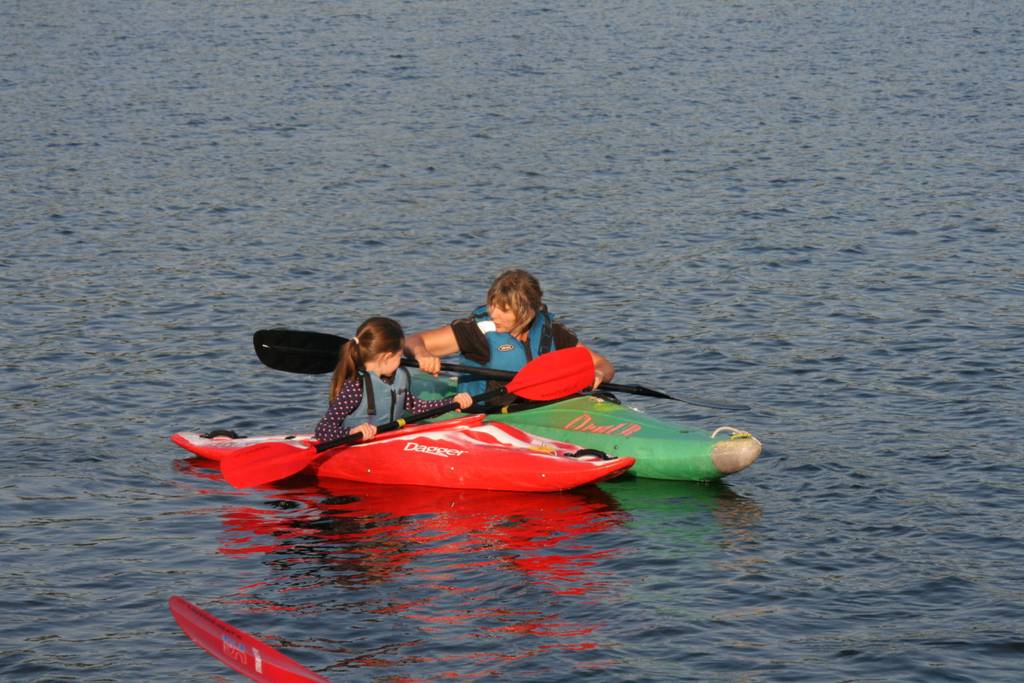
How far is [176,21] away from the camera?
37.3m

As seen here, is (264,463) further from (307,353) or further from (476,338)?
(476,338)

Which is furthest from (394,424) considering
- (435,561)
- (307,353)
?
(435,561)

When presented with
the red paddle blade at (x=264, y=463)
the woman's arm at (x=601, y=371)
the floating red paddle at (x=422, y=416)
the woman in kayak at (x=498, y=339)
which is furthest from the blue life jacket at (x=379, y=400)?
the woman's arm at (x=601, y=371)

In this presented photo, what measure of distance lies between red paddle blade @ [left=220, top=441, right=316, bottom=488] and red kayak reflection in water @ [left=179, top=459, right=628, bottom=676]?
0.26 m

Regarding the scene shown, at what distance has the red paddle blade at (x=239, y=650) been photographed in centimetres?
720

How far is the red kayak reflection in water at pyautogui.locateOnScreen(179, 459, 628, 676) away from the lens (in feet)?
28.2

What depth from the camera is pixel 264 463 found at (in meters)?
10.7

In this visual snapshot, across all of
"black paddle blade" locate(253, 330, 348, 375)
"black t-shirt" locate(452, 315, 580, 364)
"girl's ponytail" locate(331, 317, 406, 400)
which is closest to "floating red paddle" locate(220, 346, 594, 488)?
"black t-shirt" locate(452, 315, 580, 364)

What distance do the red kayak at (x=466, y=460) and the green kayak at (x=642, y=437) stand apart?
0.23m

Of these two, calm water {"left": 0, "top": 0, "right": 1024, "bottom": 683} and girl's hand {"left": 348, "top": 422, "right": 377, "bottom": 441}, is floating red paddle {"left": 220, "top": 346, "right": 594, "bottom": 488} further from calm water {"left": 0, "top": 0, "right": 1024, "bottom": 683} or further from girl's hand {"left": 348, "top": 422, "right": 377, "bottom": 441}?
calm water {"left": 0, "top": 0, "right": 1024, "bottom": 683}

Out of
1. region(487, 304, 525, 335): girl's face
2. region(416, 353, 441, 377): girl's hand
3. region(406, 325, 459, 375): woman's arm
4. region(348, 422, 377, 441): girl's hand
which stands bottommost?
region(348, 422, 377, 441): girl's hand

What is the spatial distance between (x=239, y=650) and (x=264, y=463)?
10.9ft

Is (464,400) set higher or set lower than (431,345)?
lower

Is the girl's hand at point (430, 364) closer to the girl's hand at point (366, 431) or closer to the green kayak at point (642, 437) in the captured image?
the girl's hand at point (366, 431)
